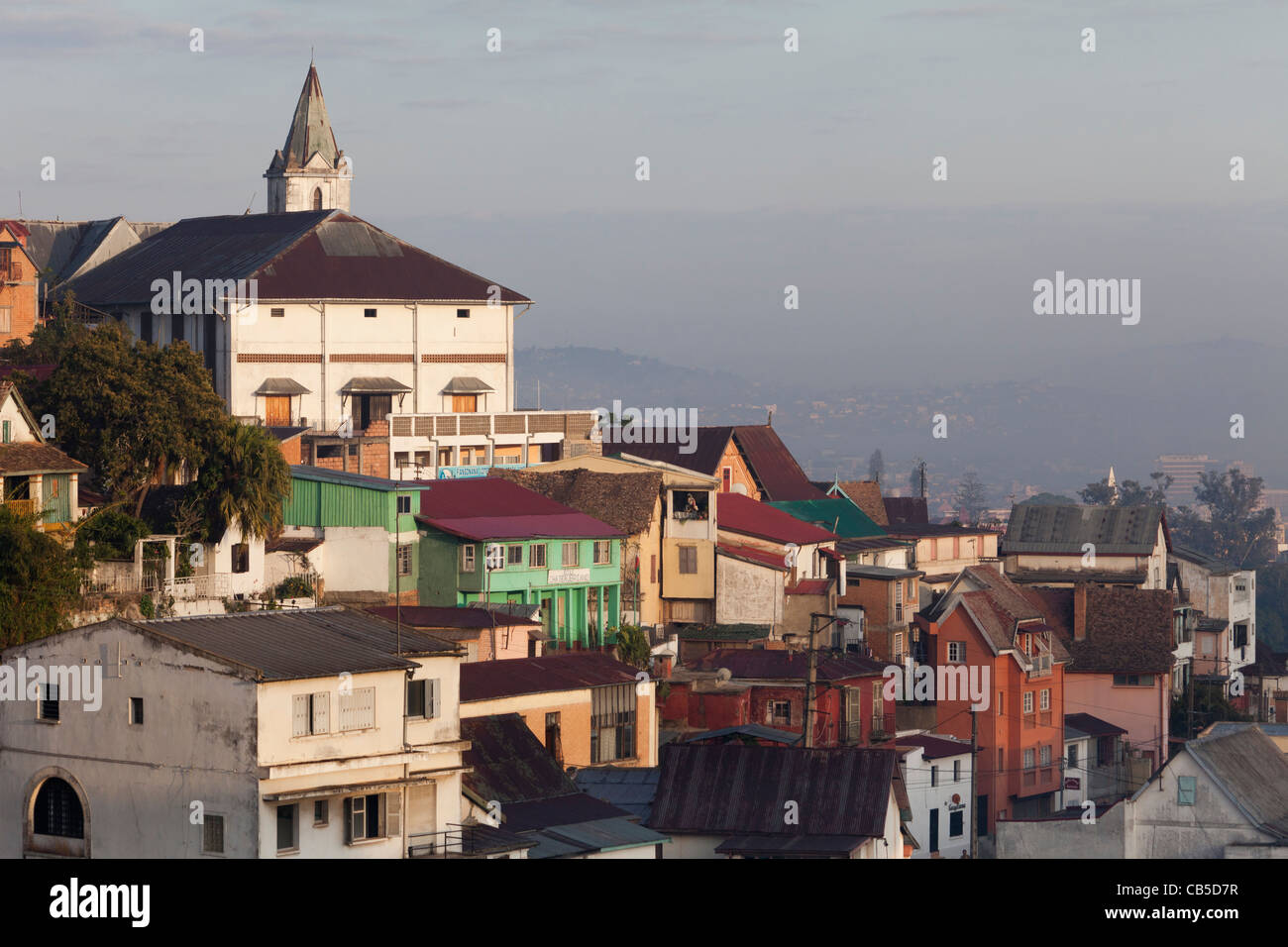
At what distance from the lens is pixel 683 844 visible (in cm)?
3812

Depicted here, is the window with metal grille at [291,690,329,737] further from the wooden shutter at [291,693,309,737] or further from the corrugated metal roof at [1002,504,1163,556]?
the corrugated metal roof at [1002,504,1163,556]

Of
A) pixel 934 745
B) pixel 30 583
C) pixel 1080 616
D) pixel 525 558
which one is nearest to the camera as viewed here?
pixel 30 583

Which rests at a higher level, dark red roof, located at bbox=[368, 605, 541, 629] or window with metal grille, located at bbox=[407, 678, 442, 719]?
dark red roof, located at bbox=[368, 605, 541, 629]

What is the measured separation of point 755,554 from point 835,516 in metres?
13.5

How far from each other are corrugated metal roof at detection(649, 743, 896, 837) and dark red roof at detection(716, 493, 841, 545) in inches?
844

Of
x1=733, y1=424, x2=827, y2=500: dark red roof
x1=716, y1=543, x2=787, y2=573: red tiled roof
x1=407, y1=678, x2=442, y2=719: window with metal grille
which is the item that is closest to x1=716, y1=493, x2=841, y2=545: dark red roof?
x1=716, y1=543, x2=787, y2=573: red tiled roof

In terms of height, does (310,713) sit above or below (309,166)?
below

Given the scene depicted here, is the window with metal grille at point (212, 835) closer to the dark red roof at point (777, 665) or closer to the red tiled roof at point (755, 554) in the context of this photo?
the dark red roof at point (777, 665)

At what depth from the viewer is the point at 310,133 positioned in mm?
95062

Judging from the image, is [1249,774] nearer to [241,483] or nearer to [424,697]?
[424,697]

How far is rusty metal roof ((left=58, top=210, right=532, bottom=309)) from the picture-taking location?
225ft

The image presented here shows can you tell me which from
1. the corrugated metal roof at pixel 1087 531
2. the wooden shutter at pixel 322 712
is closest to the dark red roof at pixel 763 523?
the corrugated metal roof at pixel 1087 531

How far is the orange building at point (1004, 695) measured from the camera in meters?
58.4

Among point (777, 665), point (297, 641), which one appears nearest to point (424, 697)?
point (297, 641)
